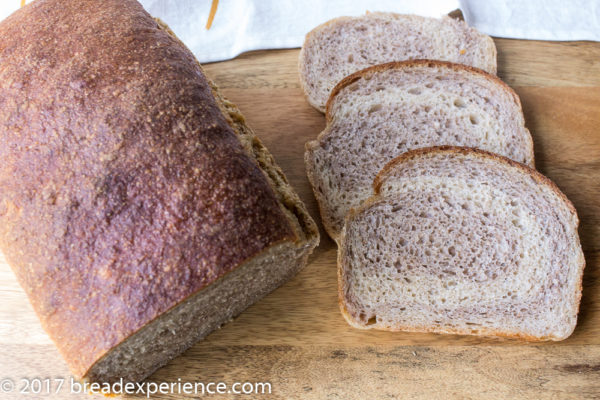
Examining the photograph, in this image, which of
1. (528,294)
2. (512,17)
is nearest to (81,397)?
(528,294)

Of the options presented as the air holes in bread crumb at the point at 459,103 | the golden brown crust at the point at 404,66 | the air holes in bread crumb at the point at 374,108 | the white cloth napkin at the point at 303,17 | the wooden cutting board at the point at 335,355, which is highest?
the white cloth napkin at the point at 303,17

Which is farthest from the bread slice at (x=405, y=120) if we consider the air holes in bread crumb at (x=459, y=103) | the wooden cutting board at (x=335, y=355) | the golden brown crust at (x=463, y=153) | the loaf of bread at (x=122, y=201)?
the loaf of bread at (x=122, y=201)

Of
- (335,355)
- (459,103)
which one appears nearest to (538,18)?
(459,103)

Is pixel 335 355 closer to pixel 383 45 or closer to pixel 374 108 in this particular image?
pixel 374 108

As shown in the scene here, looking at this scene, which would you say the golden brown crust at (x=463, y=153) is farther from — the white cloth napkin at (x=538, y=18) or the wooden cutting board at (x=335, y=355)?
the white cloth napkin at (x=538, y=18)

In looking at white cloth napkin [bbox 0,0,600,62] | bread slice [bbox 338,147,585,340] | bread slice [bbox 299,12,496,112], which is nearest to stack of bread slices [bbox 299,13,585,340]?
bread slice [bbox 338,147,585,340]

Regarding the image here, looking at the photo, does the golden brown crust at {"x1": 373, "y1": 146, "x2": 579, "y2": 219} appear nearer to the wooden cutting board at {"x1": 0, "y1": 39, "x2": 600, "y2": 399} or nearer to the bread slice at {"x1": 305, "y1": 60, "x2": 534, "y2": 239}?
the bread slice at {"x1": 305, "y1": 60, "x2": 534, "y2": 239}
